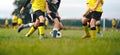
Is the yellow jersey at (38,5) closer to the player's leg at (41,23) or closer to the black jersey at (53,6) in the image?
the player's leg at (41,23)

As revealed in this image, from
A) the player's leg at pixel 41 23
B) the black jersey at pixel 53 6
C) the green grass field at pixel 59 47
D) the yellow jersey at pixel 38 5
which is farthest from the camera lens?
the black jersey at pixel 53 6

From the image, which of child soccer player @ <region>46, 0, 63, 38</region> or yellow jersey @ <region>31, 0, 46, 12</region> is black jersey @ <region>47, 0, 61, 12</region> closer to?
child soccer player @ <region>46, 0, 63, 38</region>

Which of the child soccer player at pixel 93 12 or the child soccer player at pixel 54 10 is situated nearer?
the child soccer player at pixel 93 12

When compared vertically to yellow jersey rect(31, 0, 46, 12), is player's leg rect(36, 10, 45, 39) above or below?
below

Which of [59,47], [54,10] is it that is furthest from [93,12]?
[59,47]

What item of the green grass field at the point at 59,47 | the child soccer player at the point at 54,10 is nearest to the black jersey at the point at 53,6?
the child soccer player at the point at 54,10

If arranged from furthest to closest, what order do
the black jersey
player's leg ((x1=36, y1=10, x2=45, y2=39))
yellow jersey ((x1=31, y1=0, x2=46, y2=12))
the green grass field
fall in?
the black jersey < yellow jersey ((x1=31, y1=0, x2=46, y2=12)) < player's leg ((x1=36, y1=10, x2=45, y2=39)) < the green grass field

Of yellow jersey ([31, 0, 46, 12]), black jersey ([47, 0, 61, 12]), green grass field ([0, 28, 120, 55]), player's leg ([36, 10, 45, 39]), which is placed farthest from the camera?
black jersey ([47, 0, 61, 12])

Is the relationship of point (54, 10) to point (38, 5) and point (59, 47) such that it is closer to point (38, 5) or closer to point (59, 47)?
point (38, 5)

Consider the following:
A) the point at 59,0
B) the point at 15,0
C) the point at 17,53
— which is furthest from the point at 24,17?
the point at 17,53

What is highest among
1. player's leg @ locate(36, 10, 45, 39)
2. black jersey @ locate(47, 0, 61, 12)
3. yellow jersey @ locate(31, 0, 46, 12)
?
yellow jersey @ locate(31, 0, 46, 12)

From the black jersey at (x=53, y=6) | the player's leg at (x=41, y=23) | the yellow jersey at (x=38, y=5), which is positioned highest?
the yellow jersey at (x=38, y=5)

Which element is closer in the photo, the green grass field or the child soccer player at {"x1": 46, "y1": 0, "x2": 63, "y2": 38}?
the green grass field

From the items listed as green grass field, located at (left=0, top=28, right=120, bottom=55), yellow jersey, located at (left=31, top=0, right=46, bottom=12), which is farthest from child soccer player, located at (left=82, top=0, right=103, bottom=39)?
green grass field, located at (left=0, top=28, right=120, bottom=55)
